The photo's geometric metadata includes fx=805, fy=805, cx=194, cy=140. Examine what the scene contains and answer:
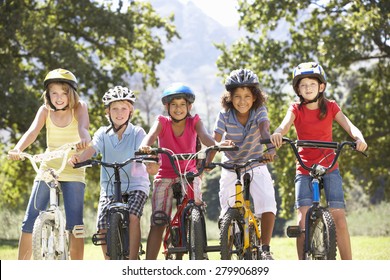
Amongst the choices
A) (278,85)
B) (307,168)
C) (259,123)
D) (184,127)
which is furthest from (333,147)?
(278,85)

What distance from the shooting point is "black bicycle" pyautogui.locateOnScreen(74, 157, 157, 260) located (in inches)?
265

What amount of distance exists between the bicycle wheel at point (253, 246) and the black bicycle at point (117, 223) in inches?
40.9

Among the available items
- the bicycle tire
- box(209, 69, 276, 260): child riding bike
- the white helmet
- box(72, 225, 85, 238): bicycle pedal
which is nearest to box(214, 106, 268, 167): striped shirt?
box(209, 69, 276, 260): child riding bike

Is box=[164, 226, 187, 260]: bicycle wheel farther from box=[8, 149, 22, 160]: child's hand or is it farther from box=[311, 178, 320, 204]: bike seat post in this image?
box=[8, 149, 22, 160]: child's hand

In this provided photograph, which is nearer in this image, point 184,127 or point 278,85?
point 184,127

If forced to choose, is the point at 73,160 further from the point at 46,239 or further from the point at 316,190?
the point at 316,190

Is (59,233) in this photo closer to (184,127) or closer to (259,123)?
(184,127)

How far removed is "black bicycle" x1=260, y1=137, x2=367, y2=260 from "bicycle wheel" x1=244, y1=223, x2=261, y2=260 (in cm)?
41

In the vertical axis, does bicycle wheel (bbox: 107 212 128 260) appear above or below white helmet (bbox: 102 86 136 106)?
below

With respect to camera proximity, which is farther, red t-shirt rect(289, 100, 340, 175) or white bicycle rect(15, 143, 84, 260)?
red t-shirt rect(289, 100, 340, 175)

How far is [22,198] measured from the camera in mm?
29328

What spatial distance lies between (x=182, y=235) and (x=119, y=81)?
19.0 metres

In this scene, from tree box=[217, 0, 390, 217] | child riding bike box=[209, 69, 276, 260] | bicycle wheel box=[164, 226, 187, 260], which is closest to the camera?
bicycle wheel box=[164, 226, 187, 260]
